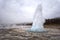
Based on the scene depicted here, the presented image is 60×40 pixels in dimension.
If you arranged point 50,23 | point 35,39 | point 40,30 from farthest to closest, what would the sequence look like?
1. point 50,23
2. point 40,30
3. point 35,39

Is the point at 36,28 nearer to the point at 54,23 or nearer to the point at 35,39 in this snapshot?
the point at 35,39

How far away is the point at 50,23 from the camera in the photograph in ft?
339

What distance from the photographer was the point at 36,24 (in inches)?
2448

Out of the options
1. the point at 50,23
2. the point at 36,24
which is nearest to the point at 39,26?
the point at 36,24

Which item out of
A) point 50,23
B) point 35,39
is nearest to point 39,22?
point 35,39

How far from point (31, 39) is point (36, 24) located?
22.5 metres

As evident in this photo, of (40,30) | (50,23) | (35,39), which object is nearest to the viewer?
(35,39)

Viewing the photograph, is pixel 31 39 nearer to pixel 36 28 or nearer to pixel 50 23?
pixel 36 28

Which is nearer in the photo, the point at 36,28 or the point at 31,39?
the point at 31,39

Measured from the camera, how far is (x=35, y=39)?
39.8 metres

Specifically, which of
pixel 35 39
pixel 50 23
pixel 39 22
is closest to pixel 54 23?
pixel 50 23

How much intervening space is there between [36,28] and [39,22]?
7.09 ft

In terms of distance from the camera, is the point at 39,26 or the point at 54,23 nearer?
the point at 39,26

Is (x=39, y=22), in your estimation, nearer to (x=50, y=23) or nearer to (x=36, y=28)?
(x=36, y=28)
